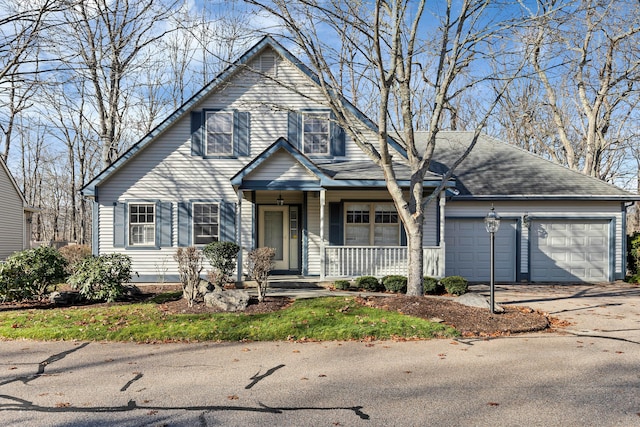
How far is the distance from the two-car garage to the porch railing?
2.07m

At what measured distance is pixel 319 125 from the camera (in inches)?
587

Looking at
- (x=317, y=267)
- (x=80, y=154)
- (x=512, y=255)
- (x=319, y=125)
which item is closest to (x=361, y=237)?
(x=317, y=267)

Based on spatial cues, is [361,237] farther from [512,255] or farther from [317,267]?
[512,255]

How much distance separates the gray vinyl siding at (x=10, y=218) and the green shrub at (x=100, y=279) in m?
17.1

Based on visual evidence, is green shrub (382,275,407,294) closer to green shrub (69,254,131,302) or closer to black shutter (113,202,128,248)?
green shrub (69,254,131,302)

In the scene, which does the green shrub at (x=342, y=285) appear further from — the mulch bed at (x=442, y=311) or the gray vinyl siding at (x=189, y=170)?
the gray vinyl siding at (x=189, y=170)

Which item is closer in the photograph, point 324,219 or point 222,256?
point 222,256

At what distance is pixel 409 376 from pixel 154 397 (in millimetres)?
2941

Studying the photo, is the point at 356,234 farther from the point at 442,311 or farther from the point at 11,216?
the point at 11,216

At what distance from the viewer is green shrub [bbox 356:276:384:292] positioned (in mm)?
12398

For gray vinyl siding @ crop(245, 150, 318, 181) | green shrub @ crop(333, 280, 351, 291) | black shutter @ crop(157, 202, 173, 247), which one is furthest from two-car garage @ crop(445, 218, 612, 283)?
black shutter @ crop(157, 202, 173, 247)

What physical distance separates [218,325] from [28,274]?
5.16 meters

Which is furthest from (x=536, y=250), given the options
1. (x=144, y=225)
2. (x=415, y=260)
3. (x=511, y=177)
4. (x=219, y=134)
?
(x=144, y=225)

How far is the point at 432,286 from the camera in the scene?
1196 cm
